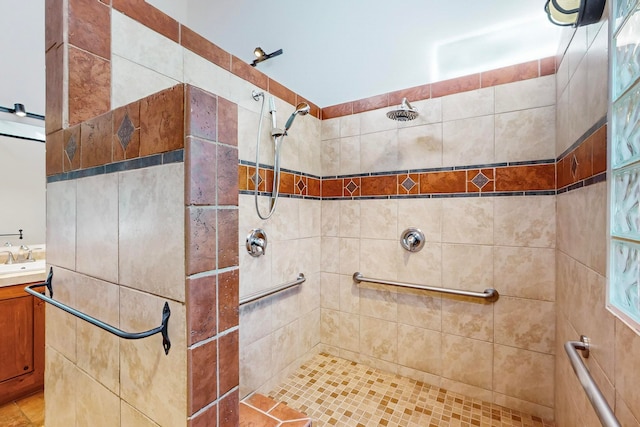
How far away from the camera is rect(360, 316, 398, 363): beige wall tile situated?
1806mm

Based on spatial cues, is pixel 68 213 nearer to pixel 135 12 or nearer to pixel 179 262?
pixel 179 262

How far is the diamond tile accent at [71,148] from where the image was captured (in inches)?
33.4

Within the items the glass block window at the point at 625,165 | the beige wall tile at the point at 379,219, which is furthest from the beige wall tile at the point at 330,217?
the glass block window at the point at 625,165

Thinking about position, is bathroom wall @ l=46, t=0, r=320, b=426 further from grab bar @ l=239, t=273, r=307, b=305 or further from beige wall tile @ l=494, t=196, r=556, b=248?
beige wall tile @ l=494, t=196, r=556, b=248

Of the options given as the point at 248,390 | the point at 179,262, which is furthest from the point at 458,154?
the point at 248,390

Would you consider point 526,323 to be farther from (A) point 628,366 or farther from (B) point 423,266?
(A) point 628,366

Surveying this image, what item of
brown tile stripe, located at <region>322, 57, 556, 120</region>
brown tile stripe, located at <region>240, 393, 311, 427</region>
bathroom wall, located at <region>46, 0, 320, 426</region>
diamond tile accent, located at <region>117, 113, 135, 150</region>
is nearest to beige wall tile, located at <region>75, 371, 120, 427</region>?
bathroom wall, located at <region>46, 0, 320, 426</region>

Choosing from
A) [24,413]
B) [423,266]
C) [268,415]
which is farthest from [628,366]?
[24,413]

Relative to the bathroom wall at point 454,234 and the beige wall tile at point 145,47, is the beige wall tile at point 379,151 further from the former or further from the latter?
the beige wall tile at point 145,47

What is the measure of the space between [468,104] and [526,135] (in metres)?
0.35

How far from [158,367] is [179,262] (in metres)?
0.26

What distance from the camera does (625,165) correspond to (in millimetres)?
645

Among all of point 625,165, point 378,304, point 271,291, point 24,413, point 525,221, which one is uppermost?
point 625,165

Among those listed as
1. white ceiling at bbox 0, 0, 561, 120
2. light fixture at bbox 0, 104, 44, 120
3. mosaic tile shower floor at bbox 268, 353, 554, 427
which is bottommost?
mosaic tile shower floor at bbox 268, 353, 554, 427
